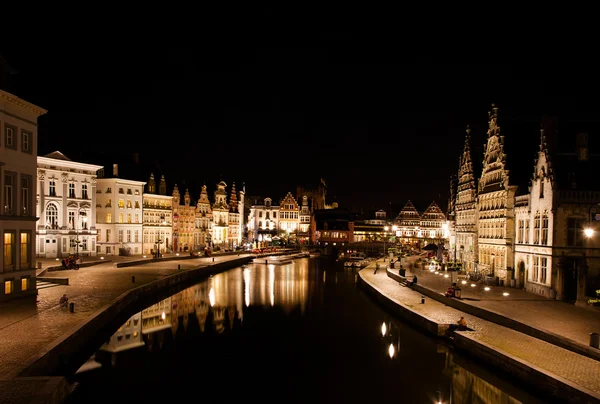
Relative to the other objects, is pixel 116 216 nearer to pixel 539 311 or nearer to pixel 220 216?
pixel 220 216

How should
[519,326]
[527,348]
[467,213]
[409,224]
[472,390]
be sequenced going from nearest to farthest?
[472,390] < [527,348] < [519,326] < [467,213] < [409,224]

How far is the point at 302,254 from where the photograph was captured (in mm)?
97938

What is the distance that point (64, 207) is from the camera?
52.1 m

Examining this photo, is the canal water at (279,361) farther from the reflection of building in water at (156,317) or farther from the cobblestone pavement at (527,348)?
the cobblestone pavement at (527,348)

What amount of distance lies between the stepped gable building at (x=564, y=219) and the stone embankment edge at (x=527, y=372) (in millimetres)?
8786

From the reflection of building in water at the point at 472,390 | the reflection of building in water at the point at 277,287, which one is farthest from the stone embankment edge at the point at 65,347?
the reflection of building in water at the point at 472,390

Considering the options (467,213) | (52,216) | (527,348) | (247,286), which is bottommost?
(247,286)

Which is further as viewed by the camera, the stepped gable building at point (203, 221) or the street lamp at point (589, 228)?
the stepped gable building at point (203, 221)

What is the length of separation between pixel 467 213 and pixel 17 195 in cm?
3768

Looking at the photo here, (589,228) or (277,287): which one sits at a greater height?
(589,228)

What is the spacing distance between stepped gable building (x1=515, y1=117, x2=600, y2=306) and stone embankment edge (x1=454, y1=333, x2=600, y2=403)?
879 centimetres

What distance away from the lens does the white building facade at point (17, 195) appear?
2559cm

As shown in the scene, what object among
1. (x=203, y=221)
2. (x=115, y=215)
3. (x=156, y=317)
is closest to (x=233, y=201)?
(x=203, y=221)

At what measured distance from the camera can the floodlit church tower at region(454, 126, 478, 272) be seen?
4453 centimetres
